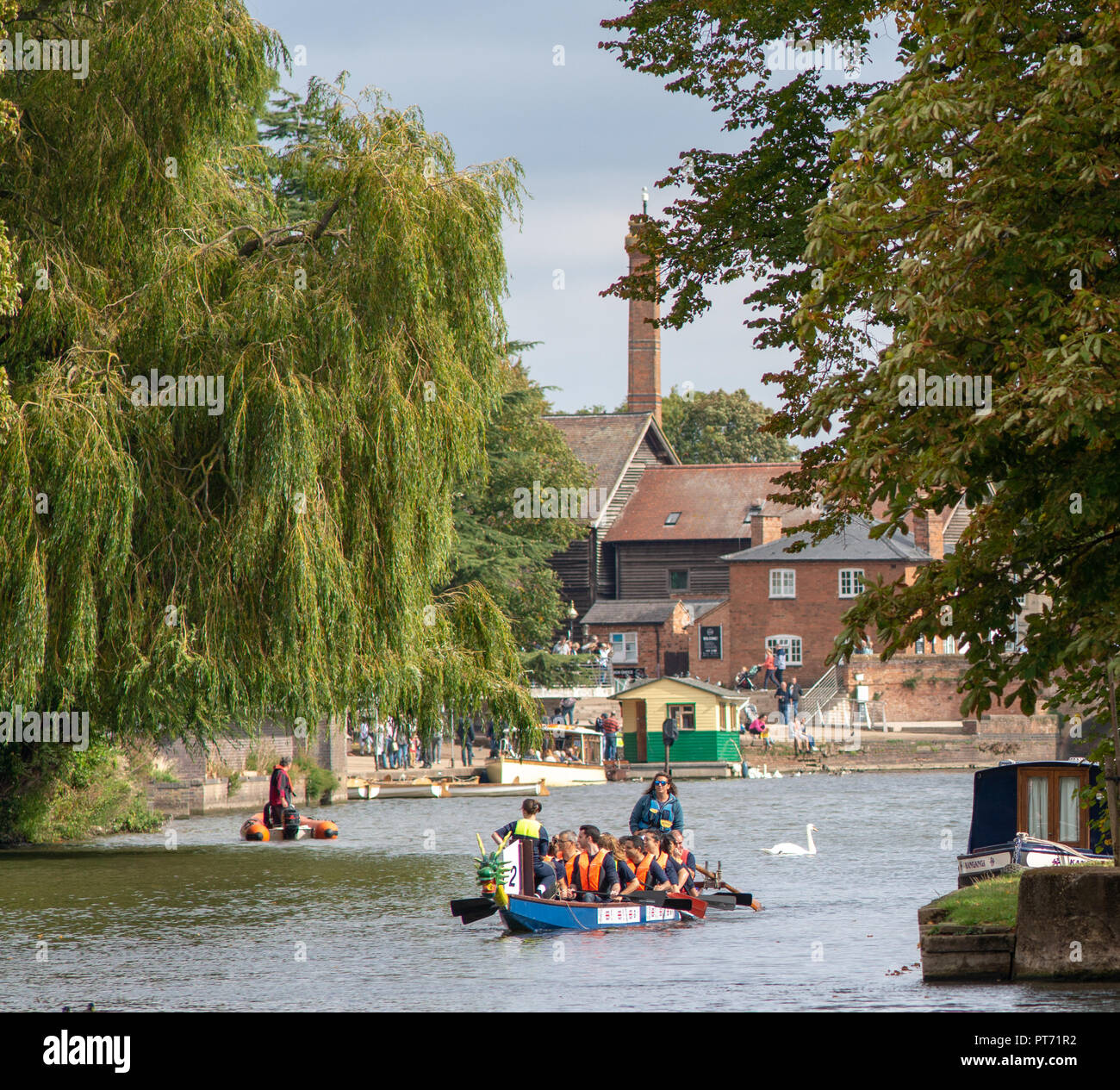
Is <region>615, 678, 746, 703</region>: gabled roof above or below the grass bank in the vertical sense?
above

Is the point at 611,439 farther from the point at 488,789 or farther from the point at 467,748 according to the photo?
the point at 488,789

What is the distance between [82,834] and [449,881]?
32.2 ft

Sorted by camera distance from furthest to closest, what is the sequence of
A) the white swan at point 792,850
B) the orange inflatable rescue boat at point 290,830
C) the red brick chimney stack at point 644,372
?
the red brick chimney stack at point 644,372, the white swan at point 792,850, the orange inflatable rescue boat at point 290,830

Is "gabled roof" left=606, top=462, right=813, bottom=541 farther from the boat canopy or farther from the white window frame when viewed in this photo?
the boat canopy

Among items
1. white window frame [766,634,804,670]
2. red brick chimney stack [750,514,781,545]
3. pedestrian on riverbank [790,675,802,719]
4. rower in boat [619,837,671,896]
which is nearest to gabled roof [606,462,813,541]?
red brick chimney stack [750,514,781,545]

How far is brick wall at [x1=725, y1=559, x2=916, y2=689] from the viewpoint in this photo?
259 feet

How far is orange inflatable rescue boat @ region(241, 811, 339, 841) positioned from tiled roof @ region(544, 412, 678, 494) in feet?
187

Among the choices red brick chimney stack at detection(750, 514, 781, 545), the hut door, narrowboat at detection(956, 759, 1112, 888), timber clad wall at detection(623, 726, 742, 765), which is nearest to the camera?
narrowboat at detection(956, 759, 1112, 888)

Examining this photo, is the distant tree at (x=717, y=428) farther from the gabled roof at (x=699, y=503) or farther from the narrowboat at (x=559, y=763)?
the narrowboat at (x=559, y=763)

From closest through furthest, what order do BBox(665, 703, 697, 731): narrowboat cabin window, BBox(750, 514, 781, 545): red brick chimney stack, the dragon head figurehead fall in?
the dragon head figurehead < BBox(665, 703, 697, 731): narrowboat cabin window < BBox(750, 514, 781, 545): red brick chimney stack

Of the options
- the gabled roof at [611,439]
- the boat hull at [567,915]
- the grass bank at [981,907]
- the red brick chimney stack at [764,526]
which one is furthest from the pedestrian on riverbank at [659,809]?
the gabled roof at [611,439]

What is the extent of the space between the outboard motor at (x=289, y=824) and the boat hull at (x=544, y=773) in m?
21.4

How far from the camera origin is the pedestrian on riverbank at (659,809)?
982 inches
